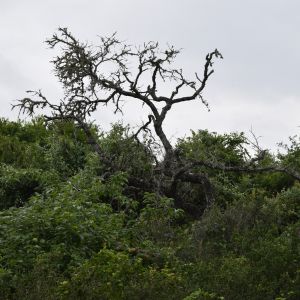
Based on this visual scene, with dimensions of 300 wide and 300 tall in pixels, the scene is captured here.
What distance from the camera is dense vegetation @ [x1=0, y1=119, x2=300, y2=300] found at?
23.1 feet

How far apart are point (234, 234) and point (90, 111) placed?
567 cm

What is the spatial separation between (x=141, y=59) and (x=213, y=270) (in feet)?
23.7

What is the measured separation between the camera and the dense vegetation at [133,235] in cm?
703

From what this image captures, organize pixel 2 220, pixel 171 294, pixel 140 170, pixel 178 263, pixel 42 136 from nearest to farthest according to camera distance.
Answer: pixel 171 294
pixel 178 263
pixel 2 220
pixel 140 170
pixel 42 136

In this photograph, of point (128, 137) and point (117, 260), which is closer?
point (117, 260)

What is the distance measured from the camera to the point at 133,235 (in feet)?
33.0

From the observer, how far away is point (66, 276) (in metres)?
8.09

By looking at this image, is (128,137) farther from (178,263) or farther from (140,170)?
(178,263)

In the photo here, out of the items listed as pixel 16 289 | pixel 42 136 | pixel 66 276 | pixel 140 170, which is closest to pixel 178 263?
pixel 66 276

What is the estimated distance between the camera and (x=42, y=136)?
59.9 feet

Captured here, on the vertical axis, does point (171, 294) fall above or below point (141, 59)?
below

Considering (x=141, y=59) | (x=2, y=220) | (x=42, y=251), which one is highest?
(x=141, y=59)

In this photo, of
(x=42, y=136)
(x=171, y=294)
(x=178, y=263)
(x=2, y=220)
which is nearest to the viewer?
(x=171, y=294)

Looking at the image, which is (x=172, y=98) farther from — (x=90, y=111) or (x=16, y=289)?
(x=16, y=289)
